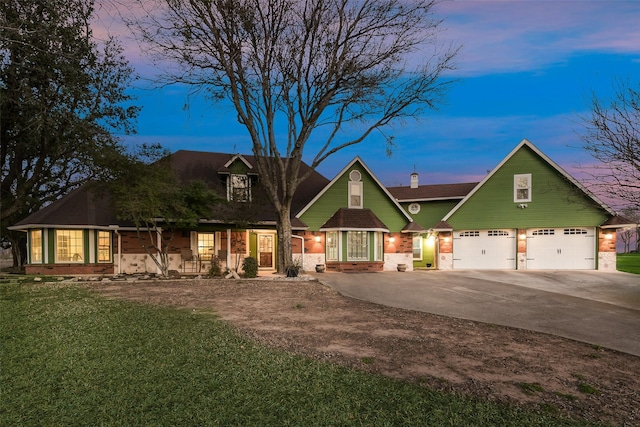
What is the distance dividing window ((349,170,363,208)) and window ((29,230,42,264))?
17663 millimetres

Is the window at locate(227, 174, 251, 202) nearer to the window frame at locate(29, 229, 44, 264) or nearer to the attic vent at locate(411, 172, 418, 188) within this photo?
the window frame at locate(29, 229, 44, 264)

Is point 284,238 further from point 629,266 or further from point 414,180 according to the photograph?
point 629,266

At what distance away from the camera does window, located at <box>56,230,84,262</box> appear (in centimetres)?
1933

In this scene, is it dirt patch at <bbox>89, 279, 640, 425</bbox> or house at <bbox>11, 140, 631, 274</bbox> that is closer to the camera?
Result: dirt patch at <bbox>89, 279, 640, 425</bbox>

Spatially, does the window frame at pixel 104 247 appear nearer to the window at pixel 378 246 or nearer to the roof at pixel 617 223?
the window at pixel 378 246

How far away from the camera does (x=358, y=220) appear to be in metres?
22.1

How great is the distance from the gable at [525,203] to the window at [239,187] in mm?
13385

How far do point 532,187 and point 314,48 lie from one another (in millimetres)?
16196

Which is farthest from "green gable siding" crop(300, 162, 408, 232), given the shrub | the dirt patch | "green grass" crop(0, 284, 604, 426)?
"green grass" crop(0, 284, 604, 426)

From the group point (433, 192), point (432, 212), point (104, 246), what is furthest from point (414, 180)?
point (104, 246)

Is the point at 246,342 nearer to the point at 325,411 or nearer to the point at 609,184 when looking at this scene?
the point at 325,411

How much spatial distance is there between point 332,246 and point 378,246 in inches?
117

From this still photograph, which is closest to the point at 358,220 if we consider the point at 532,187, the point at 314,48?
the point at 314,48

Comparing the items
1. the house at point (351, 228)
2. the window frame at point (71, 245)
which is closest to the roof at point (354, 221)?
the house at point (351, 228)
